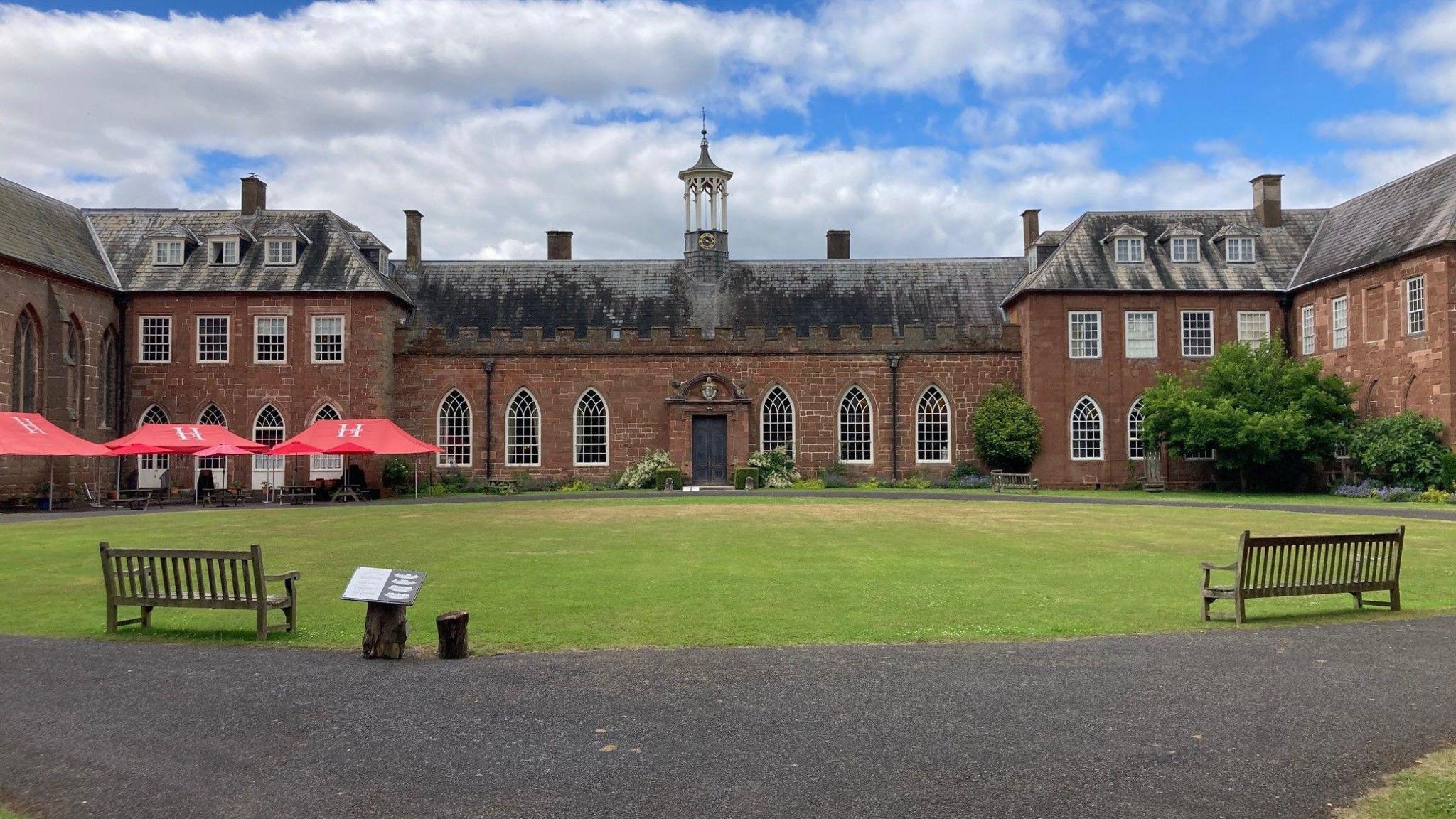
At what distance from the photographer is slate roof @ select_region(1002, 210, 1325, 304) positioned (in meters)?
36.5

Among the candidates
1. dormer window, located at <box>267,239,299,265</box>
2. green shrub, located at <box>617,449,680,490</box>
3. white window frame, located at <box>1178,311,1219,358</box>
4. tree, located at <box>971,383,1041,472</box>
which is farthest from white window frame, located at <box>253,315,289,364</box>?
white window frame, located at <box>1178,311,1219,358</box>

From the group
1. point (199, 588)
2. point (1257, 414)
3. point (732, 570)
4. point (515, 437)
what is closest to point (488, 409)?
point (515, 437)

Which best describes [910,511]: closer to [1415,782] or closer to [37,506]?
[1415,782]

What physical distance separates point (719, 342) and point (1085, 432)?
13.8 m

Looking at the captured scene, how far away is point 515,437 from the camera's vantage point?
124 feet

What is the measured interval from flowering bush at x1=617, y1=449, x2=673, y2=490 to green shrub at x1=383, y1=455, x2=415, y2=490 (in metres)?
7.38

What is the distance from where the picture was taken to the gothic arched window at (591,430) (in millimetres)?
37719

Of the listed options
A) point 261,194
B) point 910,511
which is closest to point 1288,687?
point 910,511

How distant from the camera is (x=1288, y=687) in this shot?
7707 mm

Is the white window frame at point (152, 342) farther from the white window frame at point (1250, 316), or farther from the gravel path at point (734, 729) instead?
the white window frame at point (1250, 316)

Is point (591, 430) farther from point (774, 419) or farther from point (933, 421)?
point (933, 421)

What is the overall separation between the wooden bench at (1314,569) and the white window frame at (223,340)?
34.7 meters

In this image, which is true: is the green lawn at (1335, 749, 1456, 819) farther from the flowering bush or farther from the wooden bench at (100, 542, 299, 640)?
the flowering bush

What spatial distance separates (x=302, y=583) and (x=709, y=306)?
2833 centimetres
